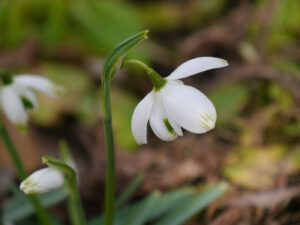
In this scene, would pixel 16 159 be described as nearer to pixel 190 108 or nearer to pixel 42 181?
pixel 42 181

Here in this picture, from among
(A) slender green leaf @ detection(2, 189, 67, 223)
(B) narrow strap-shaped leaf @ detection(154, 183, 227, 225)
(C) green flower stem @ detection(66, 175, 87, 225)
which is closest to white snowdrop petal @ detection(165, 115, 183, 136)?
(C) green flower stem @ detection(66, 175, 87, 225)

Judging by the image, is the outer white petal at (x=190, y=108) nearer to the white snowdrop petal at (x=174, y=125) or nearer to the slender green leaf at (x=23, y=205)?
the white snowdrop petal at (x=174, y=125)

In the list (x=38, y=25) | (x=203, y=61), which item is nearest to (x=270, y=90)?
(x=203, y=61)

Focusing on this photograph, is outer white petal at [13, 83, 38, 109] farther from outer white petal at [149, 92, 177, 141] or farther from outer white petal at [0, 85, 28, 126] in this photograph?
outer white petal at [149, 92, 177, 141]

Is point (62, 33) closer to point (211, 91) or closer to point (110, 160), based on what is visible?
point (211, 91)

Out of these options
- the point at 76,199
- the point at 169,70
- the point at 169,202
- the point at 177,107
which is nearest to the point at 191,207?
the point at 169,202
